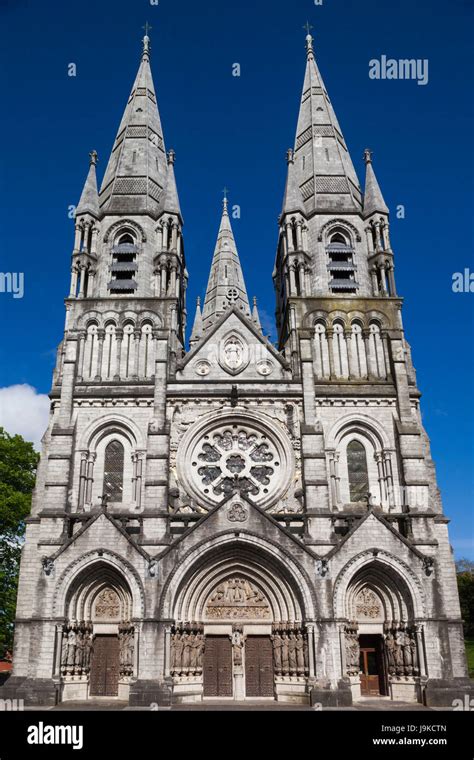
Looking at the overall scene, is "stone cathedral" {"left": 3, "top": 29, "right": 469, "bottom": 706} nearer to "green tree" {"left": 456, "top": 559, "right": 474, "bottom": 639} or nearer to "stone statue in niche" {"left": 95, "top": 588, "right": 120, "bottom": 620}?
"stone statue in niche" {"left": 95, "top": 588, "right": 120, "bottom": 620}

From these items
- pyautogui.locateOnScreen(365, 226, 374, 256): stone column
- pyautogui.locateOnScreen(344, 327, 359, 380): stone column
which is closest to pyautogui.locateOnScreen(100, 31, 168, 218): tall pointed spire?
pyautogui.locateOnScreen(365, 226, 374, 256): stone column

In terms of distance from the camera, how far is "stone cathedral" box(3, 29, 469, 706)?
21.8m

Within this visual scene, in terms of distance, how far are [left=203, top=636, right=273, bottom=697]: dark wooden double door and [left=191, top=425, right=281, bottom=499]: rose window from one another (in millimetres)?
5461

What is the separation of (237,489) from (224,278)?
2758 centimetres

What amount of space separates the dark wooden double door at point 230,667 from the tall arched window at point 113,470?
6.54 metres

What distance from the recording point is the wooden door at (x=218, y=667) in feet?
72.6

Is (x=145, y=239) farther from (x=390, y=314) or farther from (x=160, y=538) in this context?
(x=160, y=538)

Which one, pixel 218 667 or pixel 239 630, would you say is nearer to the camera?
pixel 218 667

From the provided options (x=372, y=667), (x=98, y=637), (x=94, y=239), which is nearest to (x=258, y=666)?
(x=372, y=667)

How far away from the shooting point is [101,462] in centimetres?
2544

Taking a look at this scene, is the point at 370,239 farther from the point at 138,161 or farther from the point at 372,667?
the point at 372,667

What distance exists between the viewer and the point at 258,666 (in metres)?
22.5

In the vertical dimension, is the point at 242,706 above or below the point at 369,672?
below
